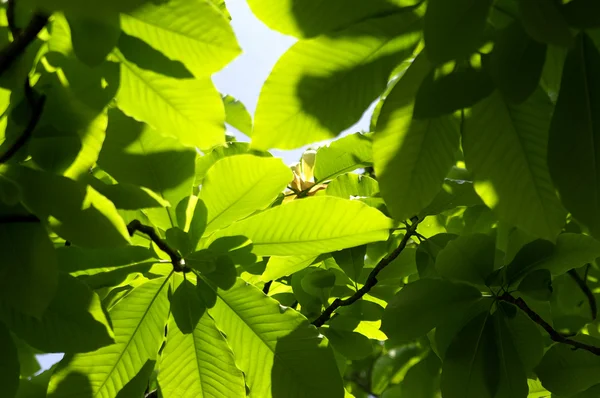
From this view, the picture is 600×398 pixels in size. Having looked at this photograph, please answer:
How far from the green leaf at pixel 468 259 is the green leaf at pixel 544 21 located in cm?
52

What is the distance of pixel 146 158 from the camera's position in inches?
39.3

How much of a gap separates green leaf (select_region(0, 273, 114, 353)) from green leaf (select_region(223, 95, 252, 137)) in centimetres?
72

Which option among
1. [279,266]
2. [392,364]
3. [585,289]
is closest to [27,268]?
[279,266]

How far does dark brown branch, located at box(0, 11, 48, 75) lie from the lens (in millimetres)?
644

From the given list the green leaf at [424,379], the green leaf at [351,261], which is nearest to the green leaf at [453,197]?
the green leaf at [351,261]

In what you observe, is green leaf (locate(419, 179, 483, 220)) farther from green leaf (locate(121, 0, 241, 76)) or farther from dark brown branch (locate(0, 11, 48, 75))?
dark brown branch (locate(0, 11, 48, 75))

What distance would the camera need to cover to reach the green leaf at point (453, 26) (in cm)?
68

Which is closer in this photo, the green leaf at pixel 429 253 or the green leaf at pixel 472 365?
the green leaf at pixel 472 365

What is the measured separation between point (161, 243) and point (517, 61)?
0.57m

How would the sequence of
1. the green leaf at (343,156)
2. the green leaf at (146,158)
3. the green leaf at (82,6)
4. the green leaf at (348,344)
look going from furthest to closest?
the green leaf at (343,156) → the green leaf at (348,344) → the green leaf at (146,158) → the green leaf at (82,6)

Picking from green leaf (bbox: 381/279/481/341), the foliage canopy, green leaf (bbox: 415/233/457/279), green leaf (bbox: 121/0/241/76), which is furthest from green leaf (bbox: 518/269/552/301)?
green leaf (bbox: 121/0/241/76)

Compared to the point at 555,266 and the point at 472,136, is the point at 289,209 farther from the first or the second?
the point at 555,266

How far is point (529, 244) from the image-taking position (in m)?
1.11

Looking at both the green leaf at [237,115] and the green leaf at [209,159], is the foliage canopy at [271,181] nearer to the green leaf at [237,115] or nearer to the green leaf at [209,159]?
the green leaf at [209,159]
